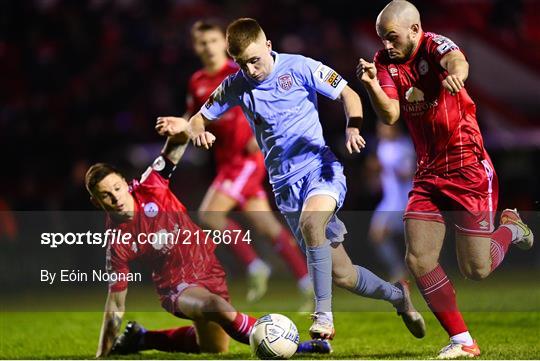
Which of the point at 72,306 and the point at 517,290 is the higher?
the point at 72,306

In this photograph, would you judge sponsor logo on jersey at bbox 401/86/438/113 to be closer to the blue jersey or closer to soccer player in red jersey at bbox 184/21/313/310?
the blue jersey

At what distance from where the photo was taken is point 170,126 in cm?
620

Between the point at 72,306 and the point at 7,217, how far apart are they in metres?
2.94

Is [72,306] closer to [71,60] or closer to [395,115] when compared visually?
[395,115]

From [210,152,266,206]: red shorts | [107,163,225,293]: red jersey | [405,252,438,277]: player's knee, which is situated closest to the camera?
[405,252,438,277]: player's knee

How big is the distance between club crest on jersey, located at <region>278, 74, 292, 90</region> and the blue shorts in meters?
0.48

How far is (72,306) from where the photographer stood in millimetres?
6934

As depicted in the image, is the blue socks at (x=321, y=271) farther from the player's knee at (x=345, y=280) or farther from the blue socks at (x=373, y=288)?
the blue socks at (x=373, y=288)

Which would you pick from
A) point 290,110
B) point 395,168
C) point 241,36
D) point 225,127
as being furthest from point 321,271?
point 395,168

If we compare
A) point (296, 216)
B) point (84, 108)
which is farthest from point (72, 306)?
point (84, 108)

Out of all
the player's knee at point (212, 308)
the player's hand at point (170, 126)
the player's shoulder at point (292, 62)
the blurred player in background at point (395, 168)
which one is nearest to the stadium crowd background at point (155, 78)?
the blurred player in background at point (395, 168)

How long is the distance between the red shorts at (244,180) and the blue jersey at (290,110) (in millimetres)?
2760

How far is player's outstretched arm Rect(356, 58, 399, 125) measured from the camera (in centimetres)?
567

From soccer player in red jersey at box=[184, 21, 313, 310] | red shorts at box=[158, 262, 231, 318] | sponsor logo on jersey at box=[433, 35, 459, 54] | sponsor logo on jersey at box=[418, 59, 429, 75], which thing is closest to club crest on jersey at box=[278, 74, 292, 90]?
sponsor logo on jersey at box=[418, 59, 429, 75]
